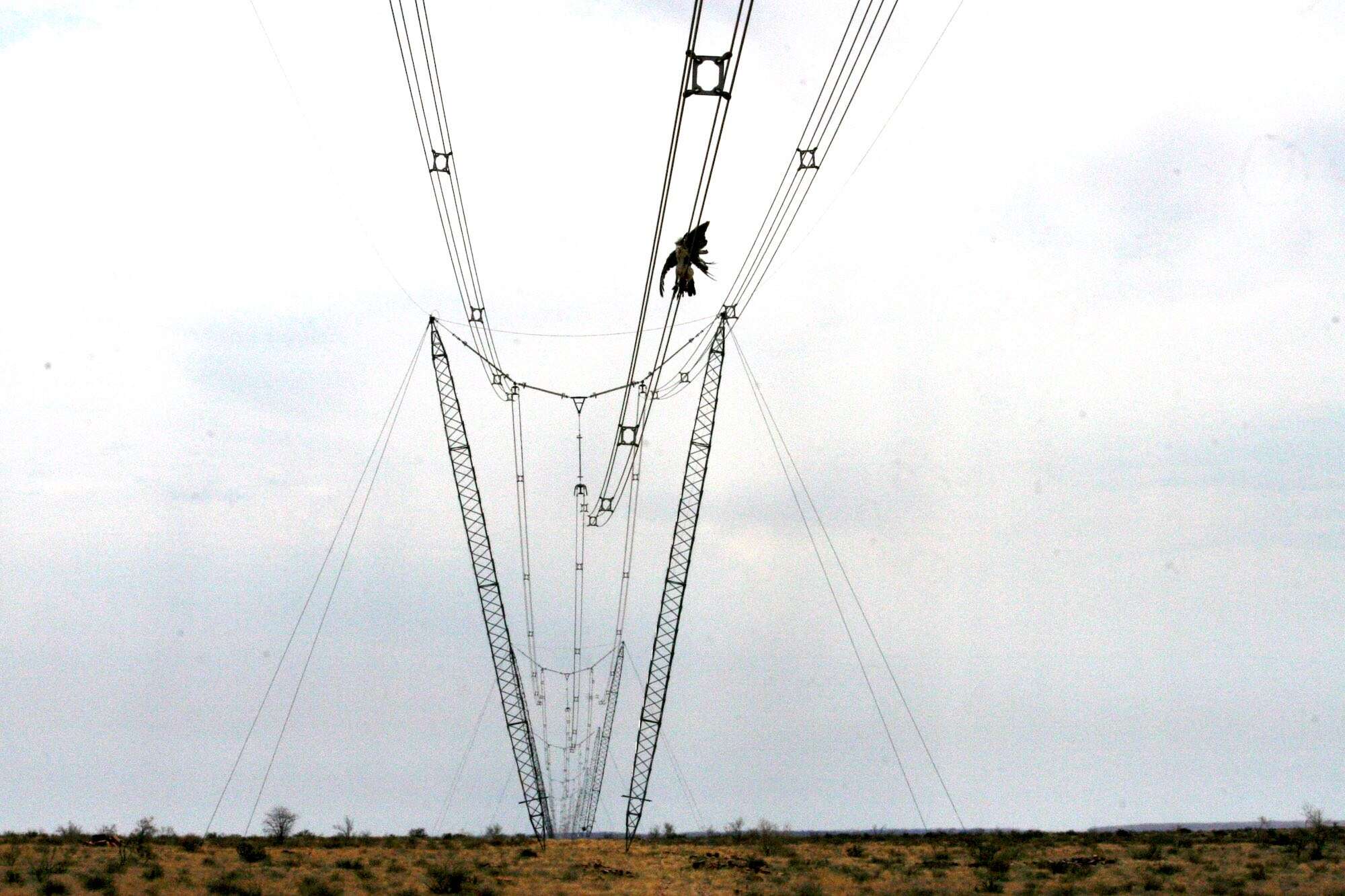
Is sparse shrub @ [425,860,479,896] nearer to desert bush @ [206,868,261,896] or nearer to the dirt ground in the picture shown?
the dirt ground

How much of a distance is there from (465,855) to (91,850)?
1439cm

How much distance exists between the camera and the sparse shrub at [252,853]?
172 ft

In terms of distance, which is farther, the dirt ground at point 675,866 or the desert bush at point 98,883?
the dirt ground at point 675,866

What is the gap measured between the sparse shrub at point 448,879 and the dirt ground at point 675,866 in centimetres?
7

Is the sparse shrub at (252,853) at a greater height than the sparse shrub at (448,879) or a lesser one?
greater

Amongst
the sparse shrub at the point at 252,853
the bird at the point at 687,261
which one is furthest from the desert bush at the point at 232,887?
the bird at the point at 687,261

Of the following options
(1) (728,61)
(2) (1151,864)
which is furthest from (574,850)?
(1) (728,61)

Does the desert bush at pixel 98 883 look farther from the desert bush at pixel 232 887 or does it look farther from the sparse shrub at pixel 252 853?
the sparse shrub at pixel 252 853

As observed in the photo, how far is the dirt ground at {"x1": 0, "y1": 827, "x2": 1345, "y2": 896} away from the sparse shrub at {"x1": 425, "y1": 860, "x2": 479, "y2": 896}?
7cm

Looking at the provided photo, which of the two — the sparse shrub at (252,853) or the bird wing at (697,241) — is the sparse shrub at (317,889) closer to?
the sparse shrub at (252,853)

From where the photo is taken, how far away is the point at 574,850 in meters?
64.3

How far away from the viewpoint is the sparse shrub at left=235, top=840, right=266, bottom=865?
Result: 5241cm

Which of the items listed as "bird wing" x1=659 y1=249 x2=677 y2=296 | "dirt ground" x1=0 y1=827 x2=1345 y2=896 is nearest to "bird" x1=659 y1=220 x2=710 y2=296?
"bird wing" x1=659 y1=249 x2=677 y2=296

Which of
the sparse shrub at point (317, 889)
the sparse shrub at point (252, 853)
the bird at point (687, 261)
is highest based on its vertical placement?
the bird at point (687, 261)
